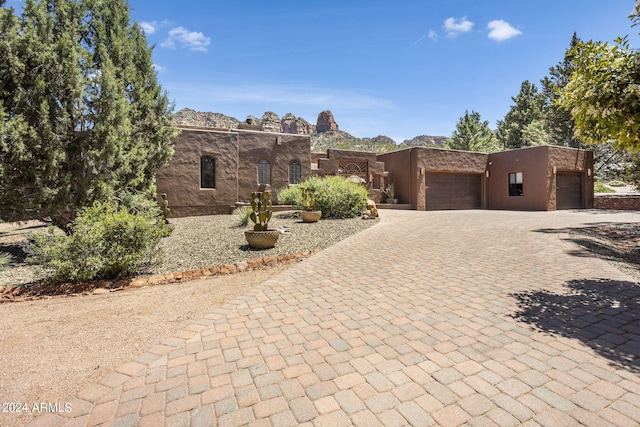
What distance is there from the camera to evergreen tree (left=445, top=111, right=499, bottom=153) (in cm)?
3184

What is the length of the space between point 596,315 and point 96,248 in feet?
25.5

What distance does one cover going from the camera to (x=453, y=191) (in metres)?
21.6

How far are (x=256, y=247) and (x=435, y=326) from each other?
5.14 metres

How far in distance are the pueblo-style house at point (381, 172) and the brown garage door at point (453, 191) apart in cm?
7

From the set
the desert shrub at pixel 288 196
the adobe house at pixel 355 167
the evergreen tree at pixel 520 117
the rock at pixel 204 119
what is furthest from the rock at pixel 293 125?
the desert shrub at pixel 288 196

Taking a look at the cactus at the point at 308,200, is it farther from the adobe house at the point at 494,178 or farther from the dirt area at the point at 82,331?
the adobe house at the point at 494,178

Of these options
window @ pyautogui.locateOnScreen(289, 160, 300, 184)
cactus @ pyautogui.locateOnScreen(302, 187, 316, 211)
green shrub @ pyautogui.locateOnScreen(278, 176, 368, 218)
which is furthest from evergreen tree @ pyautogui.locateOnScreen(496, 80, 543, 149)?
cactus @ pyautogui.locateOnScreen(302, 187, 316, 211)

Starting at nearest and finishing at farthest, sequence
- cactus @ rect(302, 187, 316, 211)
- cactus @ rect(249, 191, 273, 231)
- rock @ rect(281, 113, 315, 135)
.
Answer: cactus @ rect(249, 191, 273, 231) → cactus @ rect(302, 187, 316, 211) → rock @ rect(281, 113, 315, 135)

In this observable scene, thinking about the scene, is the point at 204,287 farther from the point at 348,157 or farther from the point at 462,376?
the point at 348,157

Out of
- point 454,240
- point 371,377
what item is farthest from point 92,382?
point 454,240

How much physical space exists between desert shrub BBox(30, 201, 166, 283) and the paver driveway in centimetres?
292

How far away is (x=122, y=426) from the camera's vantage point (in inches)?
85.5

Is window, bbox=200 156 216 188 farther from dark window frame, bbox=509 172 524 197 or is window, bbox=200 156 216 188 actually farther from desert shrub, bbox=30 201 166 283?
dark window frame, bbox=509 172 524 197

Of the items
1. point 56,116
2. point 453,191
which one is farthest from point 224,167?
point 453,191
